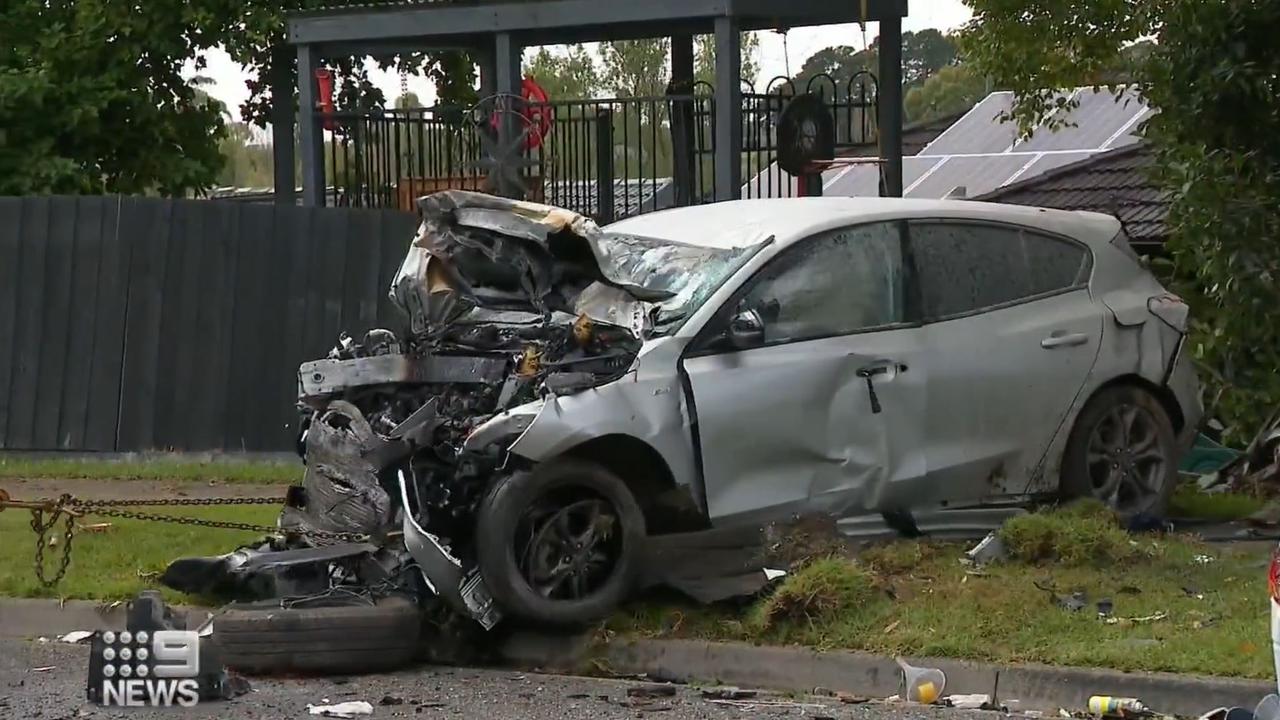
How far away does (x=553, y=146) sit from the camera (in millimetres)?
15477

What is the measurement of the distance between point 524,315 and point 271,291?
5.65 m

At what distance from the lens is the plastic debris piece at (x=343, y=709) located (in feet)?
21.8

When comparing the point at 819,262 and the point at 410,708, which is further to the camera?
the point at 819,262

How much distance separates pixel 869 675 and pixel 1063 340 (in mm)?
2649

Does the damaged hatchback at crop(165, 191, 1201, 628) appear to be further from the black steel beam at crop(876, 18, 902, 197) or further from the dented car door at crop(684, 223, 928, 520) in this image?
the black steel beam at crop(876, 18, 902, 197)

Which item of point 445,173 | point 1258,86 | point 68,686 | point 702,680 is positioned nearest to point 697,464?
point 702,680

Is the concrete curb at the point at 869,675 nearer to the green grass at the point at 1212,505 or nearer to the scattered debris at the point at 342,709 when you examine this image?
the scattered debris at the point at 342,709

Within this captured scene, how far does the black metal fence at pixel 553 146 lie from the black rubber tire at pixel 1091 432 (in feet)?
18.0

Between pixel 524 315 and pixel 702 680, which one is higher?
pixel 524 315

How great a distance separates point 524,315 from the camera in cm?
802

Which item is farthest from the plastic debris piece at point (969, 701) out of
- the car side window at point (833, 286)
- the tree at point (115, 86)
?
the tree at point (115, 86)

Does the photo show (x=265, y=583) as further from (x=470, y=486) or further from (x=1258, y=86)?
(x=1258, y=86)

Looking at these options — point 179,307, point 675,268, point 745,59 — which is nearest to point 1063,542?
point 675,268

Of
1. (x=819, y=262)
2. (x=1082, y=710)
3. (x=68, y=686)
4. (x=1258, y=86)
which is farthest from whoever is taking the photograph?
(x=1258, y=86)
